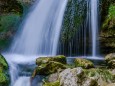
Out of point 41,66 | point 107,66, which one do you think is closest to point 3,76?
point 41,66

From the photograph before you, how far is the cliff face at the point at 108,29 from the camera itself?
12.4 meters

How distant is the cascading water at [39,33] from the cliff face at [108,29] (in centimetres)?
185

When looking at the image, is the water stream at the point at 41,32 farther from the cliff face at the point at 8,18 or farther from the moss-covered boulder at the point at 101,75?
the moss-covered boulder at the point at 101,75

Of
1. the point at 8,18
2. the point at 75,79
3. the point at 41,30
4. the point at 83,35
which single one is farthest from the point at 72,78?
the point at 8,18

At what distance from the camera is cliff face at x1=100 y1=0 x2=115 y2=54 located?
12.4 metres

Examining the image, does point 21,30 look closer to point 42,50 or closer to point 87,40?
point 42,50

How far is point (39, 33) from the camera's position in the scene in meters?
14.0

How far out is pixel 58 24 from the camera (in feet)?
44.0

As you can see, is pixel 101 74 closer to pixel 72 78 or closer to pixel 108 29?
pixel 72 78

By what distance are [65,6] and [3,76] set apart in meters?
5.65

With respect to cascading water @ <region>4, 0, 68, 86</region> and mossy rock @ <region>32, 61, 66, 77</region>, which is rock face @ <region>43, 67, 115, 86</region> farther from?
cascading water @ <region>4, 0, 68, 86</region>

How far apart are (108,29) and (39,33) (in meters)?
3.25

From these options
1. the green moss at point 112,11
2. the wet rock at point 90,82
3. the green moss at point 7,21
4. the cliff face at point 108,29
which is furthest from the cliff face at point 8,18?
the wet rock at point 90,82

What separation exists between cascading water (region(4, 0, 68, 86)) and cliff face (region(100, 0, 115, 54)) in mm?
1850
